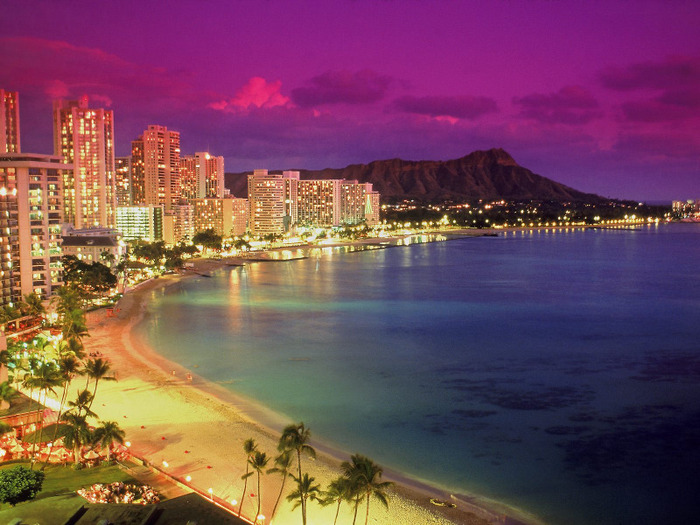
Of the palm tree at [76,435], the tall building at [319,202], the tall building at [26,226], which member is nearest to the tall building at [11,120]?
the tall building at [26,226]

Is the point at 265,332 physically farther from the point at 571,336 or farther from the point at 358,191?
the point at 358,191

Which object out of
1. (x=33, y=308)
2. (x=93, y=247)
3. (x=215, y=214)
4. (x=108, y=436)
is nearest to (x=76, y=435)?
(x=108, y=436)

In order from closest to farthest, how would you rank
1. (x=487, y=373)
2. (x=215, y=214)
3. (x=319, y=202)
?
(x=487, y=373) < (x=215, y=214) < (x=319, y=202)

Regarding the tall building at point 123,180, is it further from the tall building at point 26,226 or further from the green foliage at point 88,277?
the tall building at point 26,226

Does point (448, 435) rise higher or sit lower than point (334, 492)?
lower

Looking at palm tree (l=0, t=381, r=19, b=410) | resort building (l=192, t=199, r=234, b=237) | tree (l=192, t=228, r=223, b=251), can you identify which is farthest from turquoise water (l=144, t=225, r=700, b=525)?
resort building (l=192, t=199, r=234, b=237)

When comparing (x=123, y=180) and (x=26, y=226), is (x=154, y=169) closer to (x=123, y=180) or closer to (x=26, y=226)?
(x=123, y=180)

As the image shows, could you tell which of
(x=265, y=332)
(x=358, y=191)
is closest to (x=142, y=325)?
(x=265, y=332)
